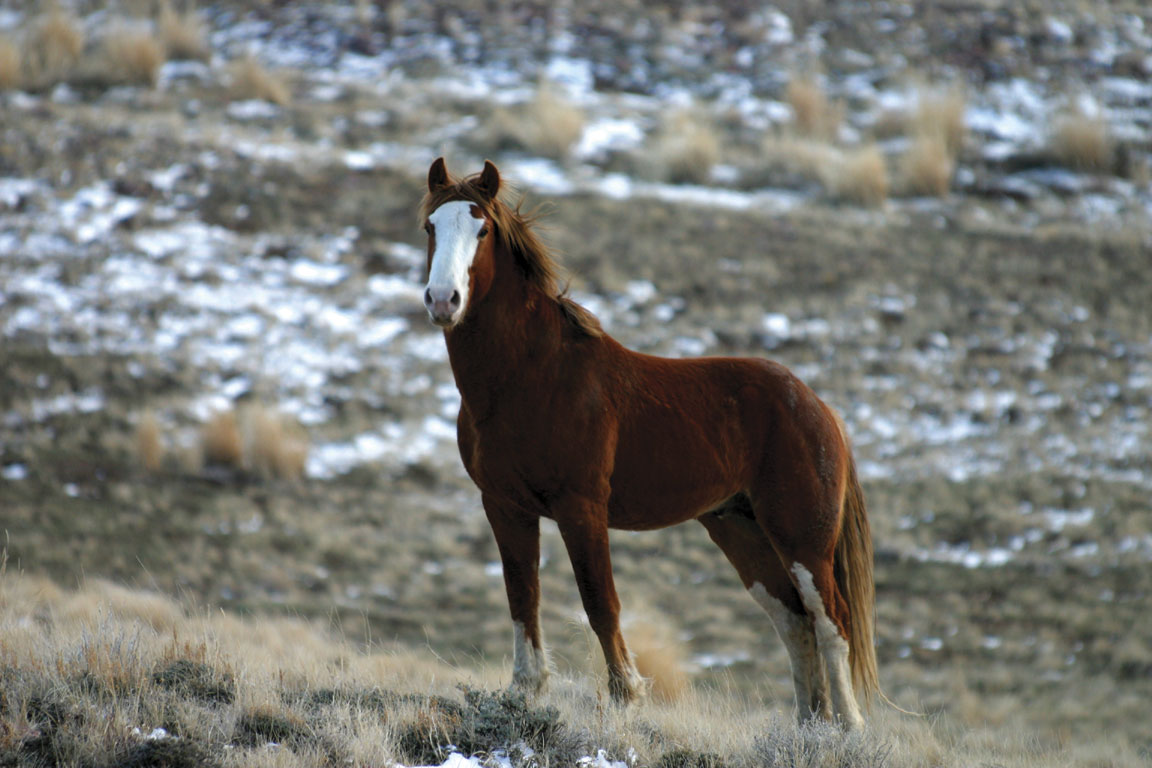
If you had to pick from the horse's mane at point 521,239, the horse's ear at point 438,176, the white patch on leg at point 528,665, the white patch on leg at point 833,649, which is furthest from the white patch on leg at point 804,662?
the horse's ear at point 438,176

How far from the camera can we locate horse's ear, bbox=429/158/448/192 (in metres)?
4.33

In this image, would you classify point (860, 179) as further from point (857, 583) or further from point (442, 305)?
point (442, 305)

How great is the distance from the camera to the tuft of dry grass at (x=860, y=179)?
1376 cm

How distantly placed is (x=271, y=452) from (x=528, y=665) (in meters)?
6.41

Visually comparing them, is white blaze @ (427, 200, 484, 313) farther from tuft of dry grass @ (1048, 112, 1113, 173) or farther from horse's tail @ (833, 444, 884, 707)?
tuft of dry grass @ (1048, 112, 1113, 173)

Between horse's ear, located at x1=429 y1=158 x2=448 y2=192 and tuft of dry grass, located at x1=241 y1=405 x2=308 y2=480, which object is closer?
horse's ear, located at x1=429 y1=158 x2=448 y2=192

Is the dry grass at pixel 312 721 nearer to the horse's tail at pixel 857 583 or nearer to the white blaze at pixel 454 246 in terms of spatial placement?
the horse's tail at pixel 857 583

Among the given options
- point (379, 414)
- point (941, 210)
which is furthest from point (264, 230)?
point (941, 210)

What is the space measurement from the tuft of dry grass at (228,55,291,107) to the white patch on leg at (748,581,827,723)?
13.1 metres

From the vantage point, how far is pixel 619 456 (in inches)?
176

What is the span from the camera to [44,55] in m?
15.8

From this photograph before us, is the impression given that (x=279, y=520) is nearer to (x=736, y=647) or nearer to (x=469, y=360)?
(x=736, y=647)

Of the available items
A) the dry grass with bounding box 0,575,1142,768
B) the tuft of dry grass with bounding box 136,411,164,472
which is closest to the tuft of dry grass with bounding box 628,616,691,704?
the dry grass with bounding box 0,575,1142,768

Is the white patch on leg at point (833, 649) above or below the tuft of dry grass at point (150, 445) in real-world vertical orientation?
above
